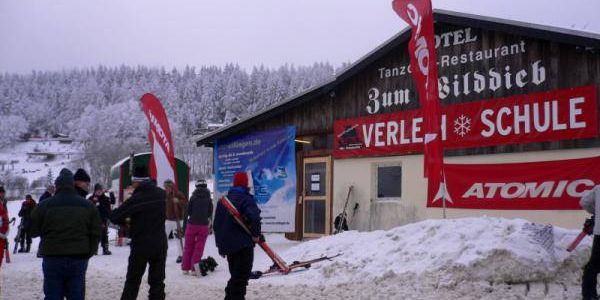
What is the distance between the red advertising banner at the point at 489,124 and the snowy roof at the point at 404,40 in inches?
37.1

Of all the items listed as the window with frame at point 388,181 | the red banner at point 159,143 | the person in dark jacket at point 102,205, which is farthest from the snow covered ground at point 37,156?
the window with frame at point 388,181

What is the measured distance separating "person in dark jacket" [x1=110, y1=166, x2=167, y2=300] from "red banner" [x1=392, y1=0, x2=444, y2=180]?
5.74m

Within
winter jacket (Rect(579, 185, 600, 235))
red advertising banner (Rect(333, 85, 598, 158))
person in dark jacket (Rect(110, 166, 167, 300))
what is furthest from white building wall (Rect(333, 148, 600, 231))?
person in dark jacket (Rect(110, 166, 167, 300))

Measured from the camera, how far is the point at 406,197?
13586mm

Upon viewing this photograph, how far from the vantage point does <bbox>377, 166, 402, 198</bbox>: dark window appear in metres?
13.9

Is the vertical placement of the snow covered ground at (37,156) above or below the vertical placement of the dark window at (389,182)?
above

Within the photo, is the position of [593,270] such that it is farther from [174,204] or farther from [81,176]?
[174,204]

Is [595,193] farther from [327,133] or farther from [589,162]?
[327,133]

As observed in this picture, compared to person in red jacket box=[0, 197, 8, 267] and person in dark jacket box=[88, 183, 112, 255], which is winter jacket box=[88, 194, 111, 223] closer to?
person in dark jacket box=[88, 183, 112, 255]

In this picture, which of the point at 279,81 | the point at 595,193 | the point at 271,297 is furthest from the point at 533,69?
the point at 279,81

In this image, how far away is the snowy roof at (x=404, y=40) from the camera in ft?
36.1

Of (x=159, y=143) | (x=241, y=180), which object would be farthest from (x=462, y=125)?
(x=241, y=180)

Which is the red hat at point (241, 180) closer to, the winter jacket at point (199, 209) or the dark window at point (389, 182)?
the winter jacket at point (199, 209)

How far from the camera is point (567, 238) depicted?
28.9 feet
